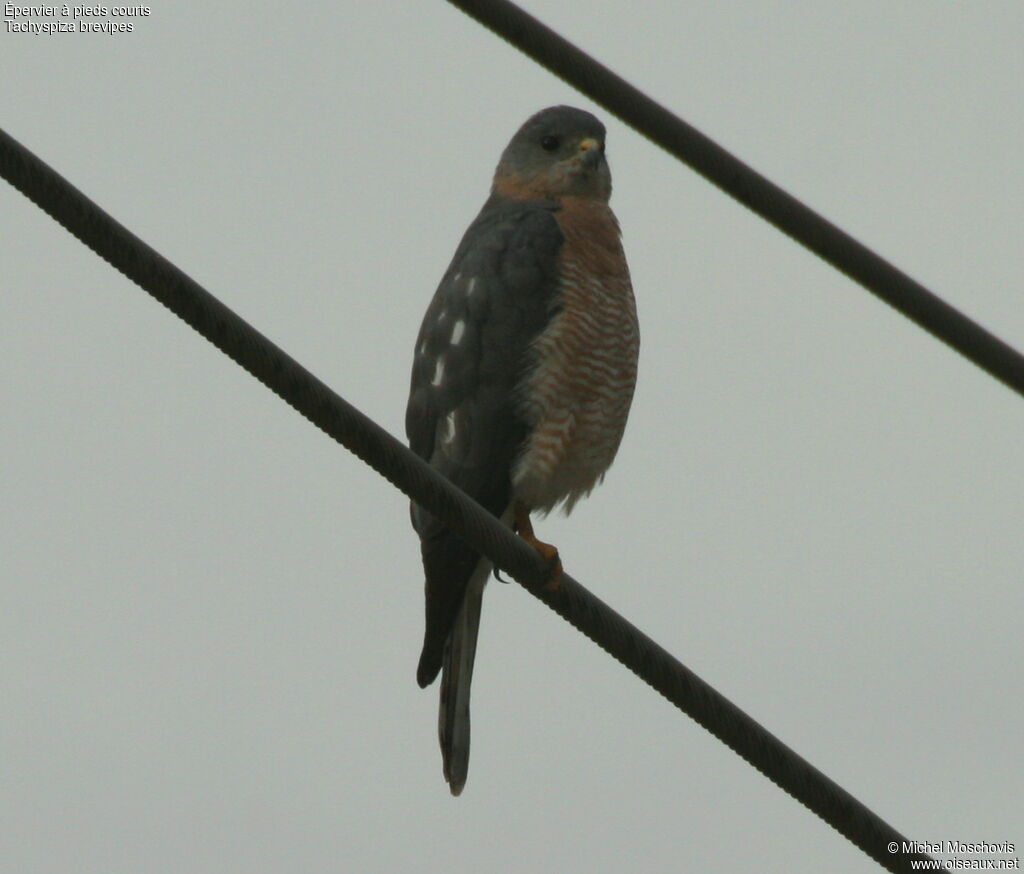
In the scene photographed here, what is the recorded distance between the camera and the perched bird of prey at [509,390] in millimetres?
5727

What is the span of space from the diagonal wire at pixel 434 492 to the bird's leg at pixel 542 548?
0.02m

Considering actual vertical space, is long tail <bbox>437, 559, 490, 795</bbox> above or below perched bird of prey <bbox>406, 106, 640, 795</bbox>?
below

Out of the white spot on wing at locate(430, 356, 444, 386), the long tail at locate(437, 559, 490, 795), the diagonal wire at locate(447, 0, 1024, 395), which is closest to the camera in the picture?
the diagonal wire at locate(447, 0, 1024, 395)

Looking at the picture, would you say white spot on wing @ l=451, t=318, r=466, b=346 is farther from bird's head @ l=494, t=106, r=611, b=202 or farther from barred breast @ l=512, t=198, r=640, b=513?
bird's head @ l=494, t=106, r=611, b=202

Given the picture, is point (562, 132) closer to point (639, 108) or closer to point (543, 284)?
point (543, 284)

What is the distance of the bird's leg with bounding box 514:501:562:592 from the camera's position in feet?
13.2

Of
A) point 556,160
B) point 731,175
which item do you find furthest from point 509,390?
point 731,175

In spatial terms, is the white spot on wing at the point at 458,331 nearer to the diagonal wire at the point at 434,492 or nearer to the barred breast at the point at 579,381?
the barred breast at the point at 579,381

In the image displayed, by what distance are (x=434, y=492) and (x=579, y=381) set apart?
2507mm

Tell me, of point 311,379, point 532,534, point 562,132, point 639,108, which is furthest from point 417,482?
point 562,132

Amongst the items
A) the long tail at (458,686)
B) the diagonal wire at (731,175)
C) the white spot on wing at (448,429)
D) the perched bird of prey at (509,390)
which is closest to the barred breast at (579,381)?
the perched bird of prey at (509,390)

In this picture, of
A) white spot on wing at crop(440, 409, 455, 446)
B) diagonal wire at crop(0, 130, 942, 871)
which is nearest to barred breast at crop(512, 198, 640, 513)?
white spot on wing at crop(440, 409, 455, 446)

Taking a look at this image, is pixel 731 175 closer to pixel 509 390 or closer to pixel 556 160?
pixel 509 390

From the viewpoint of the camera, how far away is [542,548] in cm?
497
